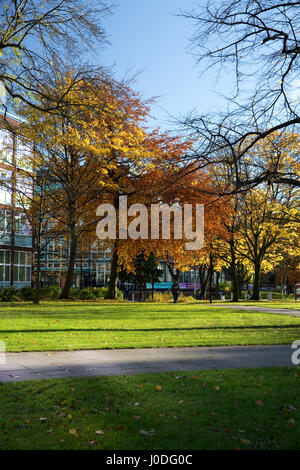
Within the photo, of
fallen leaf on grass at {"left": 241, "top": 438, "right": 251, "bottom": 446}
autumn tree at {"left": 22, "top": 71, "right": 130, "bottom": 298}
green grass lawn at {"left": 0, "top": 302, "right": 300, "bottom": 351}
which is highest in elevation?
autumn tree at {"left": 22, "top": 71, "right": 130, "bottom": 298}

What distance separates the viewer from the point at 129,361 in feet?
28.1

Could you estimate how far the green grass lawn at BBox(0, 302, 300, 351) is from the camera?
10648 millimetres

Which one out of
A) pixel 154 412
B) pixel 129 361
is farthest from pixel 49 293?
pixel 154 412

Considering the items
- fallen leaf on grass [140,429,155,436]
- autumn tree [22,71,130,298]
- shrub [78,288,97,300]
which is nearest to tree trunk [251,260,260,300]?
shrub [78,288,97,300]

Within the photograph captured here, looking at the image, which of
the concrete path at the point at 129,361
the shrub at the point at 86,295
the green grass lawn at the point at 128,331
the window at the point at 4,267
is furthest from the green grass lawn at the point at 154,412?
the window at the point at 4,267

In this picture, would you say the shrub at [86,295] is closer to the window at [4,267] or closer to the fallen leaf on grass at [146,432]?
the window at [4,267]

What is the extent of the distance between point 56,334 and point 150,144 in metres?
15.5

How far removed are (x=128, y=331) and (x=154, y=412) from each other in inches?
311

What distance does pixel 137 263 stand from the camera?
3725 cm

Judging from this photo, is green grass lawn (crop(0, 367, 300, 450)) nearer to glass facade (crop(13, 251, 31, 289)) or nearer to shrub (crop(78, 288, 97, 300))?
shrub (crop(78, 288, 97, 300))

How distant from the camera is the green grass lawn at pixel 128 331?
10648 millimetres

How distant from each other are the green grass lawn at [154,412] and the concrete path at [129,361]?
0.67m

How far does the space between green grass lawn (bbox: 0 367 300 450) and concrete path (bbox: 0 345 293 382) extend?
0.67 meters
